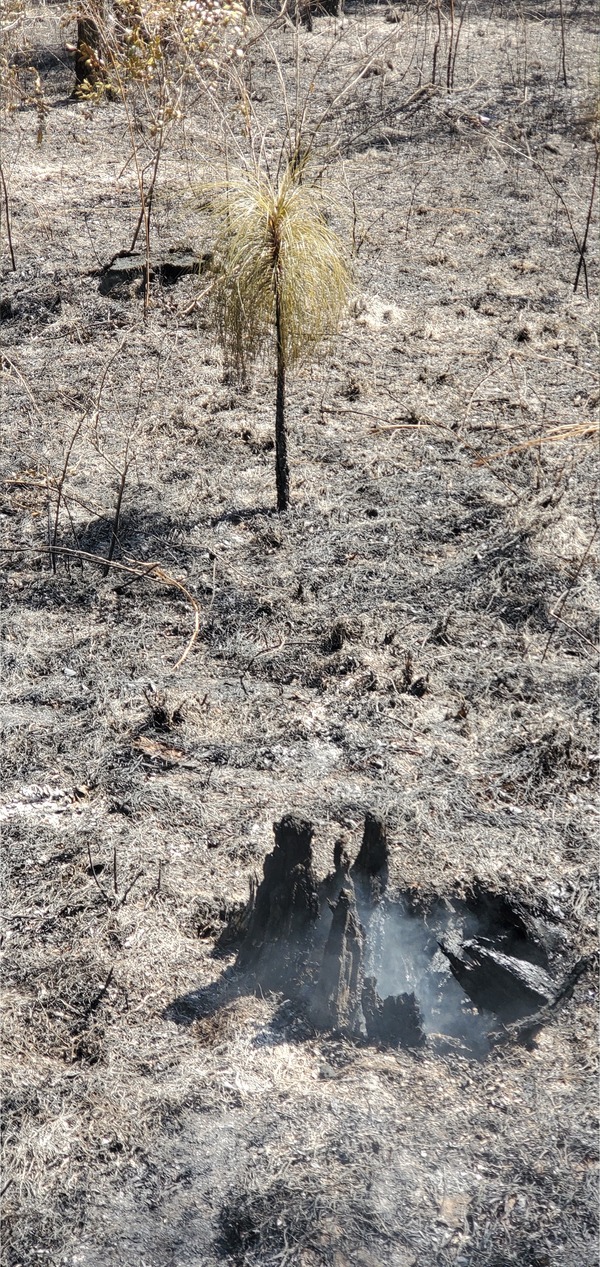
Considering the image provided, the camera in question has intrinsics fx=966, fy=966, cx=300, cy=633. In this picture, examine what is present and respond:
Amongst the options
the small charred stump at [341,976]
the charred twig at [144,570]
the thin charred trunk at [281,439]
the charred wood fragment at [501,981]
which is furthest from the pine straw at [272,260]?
the charred wood fragment at [501,981]

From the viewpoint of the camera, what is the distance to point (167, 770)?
3135 mm

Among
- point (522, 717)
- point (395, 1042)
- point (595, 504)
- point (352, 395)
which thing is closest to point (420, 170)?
point (352, 395)

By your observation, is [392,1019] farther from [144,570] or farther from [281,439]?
[281,439]

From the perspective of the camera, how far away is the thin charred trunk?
4.15m

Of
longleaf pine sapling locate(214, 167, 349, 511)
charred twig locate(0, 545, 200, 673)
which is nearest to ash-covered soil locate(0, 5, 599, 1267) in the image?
charred twig locate(0, 545, 200, 673)

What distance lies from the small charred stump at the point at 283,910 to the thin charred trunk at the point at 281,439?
1960 mm

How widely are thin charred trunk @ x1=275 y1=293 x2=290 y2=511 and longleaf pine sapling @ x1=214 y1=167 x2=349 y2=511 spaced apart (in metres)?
0.09

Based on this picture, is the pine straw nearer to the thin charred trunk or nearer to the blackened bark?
the thin charred trunk

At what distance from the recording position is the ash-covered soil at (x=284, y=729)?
82.0 inches

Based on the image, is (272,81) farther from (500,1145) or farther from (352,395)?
(500,1145)

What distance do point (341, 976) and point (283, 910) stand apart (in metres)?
0.25

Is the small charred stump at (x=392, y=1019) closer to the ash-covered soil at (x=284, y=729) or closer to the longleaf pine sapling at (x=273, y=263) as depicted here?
the ash-covered soil at (x=284, y=729)

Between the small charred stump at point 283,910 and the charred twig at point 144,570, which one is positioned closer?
the small charred stump at point 283,910

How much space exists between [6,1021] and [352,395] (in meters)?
3.83
